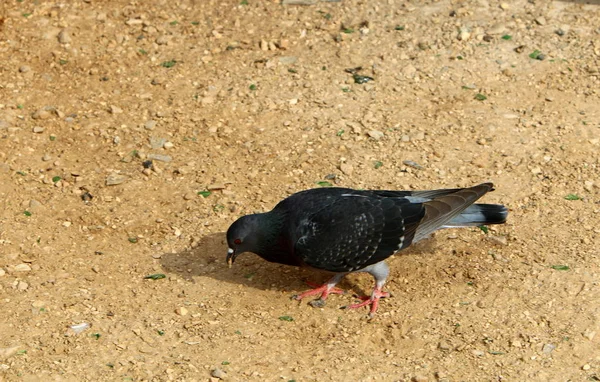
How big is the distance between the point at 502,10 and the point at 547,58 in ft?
3.20

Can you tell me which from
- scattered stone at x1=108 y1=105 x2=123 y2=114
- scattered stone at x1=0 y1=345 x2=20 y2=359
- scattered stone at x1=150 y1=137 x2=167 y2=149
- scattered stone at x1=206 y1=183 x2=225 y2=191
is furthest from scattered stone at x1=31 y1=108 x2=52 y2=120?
scattered stone at x1=0 y1=345 x2=20 y2=359

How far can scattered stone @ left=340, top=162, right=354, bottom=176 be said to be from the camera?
28.0ft

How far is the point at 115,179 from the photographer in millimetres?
8516

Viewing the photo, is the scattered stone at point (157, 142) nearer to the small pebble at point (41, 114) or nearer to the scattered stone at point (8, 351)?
the small pebble at point (41, 114)

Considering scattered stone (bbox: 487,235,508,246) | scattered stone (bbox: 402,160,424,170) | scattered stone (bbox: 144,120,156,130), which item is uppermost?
scattered stone (bbox: 402,160,424,170)

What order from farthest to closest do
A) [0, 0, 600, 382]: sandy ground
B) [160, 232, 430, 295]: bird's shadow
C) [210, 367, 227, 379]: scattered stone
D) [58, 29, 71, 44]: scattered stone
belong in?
[58, 29, 71, 44]: scattered stone, [160, 232, 430, 295]: bird's shadow, [0, 0, 600, 382]: sandy ground, [210, 367, 227, 379]: scattered stone

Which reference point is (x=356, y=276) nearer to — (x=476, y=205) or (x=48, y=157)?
(x=476, y=205)

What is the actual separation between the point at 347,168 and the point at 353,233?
1728 mm

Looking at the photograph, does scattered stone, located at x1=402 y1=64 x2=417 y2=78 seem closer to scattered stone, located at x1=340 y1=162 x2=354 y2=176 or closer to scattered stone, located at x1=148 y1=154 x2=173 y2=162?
scattered stone, located at x1=340 y1=162 x2=354 y2=176

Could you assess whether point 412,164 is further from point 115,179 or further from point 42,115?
point 42,115

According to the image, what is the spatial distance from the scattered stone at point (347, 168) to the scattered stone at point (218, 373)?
286cm

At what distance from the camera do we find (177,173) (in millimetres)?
8633

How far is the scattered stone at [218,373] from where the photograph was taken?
622 centimetres

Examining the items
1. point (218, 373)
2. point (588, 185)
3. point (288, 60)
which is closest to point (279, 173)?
point (288, 60)
